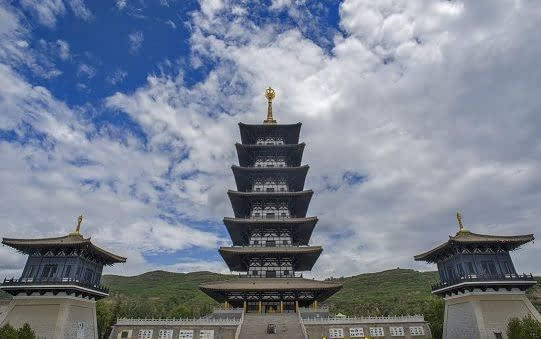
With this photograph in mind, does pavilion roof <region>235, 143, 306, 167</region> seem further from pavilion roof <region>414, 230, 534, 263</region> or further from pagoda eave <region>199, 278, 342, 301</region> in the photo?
pavilion roof <region>414, 230, 534, 263</region>

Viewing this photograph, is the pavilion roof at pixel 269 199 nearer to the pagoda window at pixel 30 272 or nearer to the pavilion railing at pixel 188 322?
the pavilion railing at pixel 188 322

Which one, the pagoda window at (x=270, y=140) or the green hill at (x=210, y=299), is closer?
the pagoda window at (x=270, y=140)

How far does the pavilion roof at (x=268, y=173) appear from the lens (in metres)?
40.4

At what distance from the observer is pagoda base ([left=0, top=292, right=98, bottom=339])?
2581cm

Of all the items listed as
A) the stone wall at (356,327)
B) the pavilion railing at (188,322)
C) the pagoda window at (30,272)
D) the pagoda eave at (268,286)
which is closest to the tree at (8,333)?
the pagoda window at (30,272)

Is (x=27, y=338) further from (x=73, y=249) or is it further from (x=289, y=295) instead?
(x=289, y=295)

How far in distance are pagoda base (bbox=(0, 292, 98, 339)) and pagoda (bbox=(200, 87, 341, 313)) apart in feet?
33.7

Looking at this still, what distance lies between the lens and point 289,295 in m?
31.9

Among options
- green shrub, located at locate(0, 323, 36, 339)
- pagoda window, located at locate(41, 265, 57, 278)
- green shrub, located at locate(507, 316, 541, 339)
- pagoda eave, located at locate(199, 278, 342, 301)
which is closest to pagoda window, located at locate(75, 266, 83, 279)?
pagoda window, located at locate(41, 265, 57, 278)

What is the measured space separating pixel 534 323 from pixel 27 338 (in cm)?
3331

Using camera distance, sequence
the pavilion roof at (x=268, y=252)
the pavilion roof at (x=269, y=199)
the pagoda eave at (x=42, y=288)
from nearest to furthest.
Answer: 1. the pagoda eave at (x=42, y=288)
2. the pavilion roof at (x=268, y=252)
3. the pavilion roof at (x=269, y=199)

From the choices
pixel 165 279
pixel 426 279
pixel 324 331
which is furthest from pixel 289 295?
pixel 165 279

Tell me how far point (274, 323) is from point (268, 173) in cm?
1781

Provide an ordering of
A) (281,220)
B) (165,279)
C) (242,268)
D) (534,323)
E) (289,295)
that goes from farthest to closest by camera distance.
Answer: (165,279)
(242,268)
(281,220)
(289,295)
(534,323)
